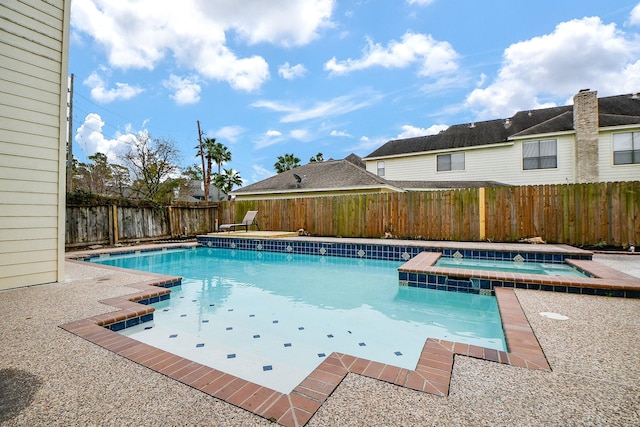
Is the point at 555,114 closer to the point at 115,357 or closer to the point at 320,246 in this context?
the point at 320,246

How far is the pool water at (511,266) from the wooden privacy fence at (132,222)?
1175 centimetres

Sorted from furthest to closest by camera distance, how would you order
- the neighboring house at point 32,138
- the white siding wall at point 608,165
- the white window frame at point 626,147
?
the white siding wall at point 608,165 → the white window frame at point 626,147 → the neighboring house at point 32,138

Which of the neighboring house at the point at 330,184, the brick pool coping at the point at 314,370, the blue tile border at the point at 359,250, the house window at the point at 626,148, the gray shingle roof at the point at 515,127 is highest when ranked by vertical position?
the gray shingle roof at the point at 515,127

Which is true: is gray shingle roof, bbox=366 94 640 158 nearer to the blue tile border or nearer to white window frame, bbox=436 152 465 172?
white window frame, bbox=436 152 465 172

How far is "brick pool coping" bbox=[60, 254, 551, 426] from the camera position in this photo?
6.24 ft

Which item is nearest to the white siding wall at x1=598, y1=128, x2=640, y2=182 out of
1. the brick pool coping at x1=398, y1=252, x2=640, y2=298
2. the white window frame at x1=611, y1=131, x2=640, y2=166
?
the white window frame at x1=611, y1=131, x2=640, y2=166

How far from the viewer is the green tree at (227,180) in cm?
3809

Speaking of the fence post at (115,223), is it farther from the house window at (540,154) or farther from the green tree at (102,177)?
the house window at (540,154)

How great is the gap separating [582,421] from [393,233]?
980 centimetres

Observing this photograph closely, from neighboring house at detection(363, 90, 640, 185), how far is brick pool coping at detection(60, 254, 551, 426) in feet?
48.2

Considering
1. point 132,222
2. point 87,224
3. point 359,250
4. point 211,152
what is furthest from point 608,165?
point 211,152

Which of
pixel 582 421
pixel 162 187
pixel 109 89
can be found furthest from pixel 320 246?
pixel 109 89

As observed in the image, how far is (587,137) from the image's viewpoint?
44.2 ft

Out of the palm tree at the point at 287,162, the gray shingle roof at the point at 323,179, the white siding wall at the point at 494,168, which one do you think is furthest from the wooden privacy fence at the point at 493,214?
the palm tree at the point at 287,162
